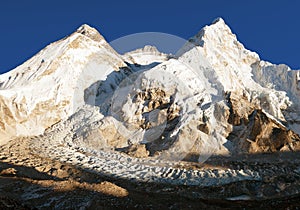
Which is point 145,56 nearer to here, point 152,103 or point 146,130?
point 152,103

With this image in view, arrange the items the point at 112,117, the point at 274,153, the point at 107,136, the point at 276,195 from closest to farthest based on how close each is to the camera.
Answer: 1. the point at 276,195
2. the point at 274,153
3. the point at 107,136
4. the point at 112,117

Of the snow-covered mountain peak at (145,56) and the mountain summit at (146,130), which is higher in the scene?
the snow-covered mountain peak at (145,56)

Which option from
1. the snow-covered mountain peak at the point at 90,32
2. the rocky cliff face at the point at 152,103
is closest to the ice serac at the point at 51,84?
the rocky cliff face at the point at 152,103

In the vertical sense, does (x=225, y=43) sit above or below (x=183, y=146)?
above

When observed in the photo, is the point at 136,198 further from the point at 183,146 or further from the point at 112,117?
the point at 112,117

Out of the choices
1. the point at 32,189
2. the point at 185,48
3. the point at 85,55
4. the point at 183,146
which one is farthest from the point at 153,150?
the point at 185,48

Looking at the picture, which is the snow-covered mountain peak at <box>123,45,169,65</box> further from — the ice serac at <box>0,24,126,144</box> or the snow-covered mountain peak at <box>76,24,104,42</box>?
the ice serac at <box>0,24,126,144</box>

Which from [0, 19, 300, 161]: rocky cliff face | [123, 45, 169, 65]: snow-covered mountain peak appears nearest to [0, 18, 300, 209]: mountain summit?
[0, 19, 300, 161]: rocky cliff face

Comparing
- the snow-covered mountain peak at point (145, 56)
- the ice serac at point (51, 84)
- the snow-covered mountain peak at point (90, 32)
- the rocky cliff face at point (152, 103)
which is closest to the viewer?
the rocky cliff face at point (152, 103)

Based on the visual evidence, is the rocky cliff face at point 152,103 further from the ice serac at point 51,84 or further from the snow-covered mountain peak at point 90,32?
the snow-covered mountain peak at point 90,32
